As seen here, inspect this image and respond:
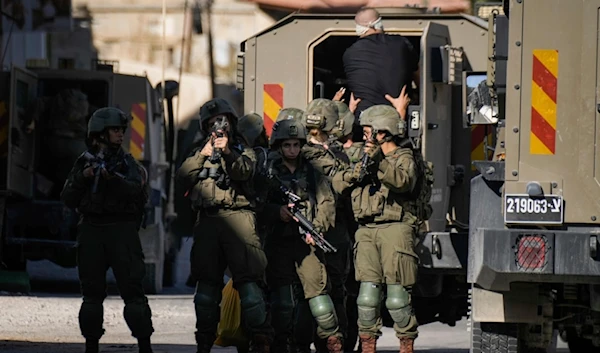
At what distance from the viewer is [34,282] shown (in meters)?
18.2

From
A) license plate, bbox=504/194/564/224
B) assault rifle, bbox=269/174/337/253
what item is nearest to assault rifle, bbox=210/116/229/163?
assault rifle, bbox=269/174/337/253

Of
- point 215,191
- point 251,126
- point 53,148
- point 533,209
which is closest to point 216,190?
point 215,191

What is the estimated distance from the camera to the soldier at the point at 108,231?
10.3 meters

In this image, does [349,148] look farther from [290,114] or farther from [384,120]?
[384,120]

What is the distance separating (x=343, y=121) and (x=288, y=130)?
89 cm

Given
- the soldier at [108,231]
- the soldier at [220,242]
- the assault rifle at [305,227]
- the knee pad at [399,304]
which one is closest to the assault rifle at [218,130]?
the soldier at [220,242]

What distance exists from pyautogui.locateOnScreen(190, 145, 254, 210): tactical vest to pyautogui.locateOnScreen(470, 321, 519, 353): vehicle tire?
1.86m

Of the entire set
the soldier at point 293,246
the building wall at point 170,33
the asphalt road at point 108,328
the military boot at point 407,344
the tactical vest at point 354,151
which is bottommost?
the asphalt road at point 108,328

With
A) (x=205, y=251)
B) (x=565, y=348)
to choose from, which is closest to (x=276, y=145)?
(x=205, y=251)

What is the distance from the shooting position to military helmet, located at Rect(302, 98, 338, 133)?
11.0 metres

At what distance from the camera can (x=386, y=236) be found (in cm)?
1012

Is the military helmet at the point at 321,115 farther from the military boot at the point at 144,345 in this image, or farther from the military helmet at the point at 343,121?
the military boot at the point at 144,345

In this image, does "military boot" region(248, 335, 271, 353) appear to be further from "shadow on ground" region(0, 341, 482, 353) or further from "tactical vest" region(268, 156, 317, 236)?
"shadow on ground" region(0, 341, 482, 353)

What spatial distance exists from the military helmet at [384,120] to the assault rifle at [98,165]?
164cm
